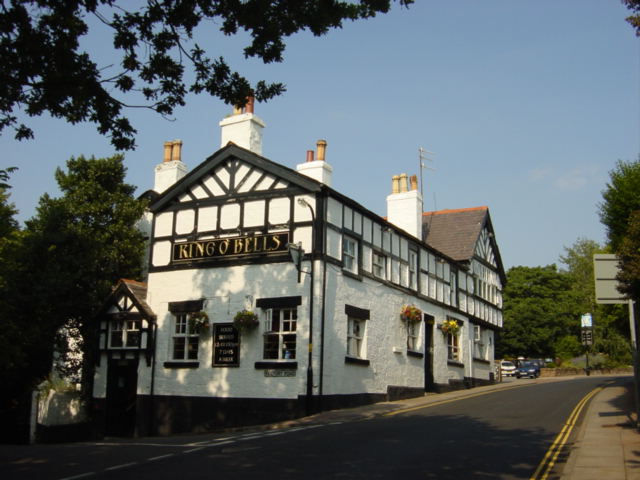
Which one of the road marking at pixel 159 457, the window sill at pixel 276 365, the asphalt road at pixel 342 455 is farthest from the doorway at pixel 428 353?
the road marking at pixel 159 457

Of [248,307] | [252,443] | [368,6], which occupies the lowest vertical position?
[252,443]

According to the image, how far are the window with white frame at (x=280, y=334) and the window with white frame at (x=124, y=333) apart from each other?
564 centimetres

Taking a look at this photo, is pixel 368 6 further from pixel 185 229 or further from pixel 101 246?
pixel 101 246

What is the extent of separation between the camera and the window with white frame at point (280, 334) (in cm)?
2145

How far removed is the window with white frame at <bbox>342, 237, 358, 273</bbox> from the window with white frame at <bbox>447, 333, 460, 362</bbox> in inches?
367

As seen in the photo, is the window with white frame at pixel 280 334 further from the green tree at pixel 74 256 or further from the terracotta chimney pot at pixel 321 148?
the green tree at pixel 74 256

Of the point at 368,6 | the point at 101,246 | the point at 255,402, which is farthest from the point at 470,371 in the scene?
the point at 368,6

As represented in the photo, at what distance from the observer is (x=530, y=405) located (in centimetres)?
2145

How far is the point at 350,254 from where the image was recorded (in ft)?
77.2

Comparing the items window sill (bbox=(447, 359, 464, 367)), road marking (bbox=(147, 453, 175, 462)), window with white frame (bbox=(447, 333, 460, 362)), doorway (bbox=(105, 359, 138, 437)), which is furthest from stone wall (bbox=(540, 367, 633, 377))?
road marking (bbox=(147, 453, 175, 462))

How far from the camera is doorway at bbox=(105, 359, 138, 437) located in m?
24.4

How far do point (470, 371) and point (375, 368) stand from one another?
11.3 metres

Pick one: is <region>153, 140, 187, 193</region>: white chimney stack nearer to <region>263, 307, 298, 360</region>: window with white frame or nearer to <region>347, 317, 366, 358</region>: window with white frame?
<region>263, 307, 298, 360</region>: window with white frame

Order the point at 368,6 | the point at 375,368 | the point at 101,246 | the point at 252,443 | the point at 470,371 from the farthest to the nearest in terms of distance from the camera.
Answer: the point at 470,371
the point at 101,246
the point at 375,368
the point at 252,443
the point at 368,6
